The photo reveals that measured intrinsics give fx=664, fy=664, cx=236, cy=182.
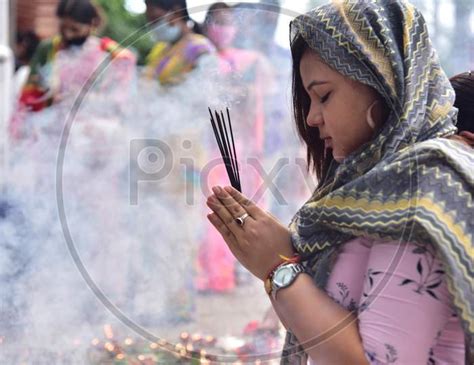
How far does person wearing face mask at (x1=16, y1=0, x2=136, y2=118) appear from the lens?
141 inches

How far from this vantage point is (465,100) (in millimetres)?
1482

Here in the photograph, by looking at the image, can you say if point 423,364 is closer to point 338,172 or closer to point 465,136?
point 338,172

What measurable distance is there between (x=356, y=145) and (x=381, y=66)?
0.15 metres

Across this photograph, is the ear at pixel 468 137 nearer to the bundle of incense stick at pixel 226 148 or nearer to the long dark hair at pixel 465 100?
the long dark hair at pixel 465 100

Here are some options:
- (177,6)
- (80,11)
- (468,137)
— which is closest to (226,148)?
(468,137)

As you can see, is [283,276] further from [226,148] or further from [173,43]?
[173,43]

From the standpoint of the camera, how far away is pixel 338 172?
1.21 metres

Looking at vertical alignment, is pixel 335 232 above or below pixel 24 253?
above

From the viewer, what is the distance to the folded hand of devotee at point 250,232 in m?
1.20

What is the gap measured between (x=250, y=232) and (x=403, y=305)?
0.30 metres

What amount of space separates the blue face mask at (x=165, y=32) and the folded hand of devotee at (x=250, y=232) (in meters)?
1.11

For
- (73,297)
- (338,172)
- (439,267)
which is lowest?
(73,297)

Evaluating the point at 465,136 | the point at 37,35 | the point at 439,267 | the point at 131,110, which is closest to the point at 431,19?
the point at 131,110

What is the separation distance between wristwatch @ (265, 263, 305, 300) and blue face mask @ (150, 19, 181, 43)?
1244mm
